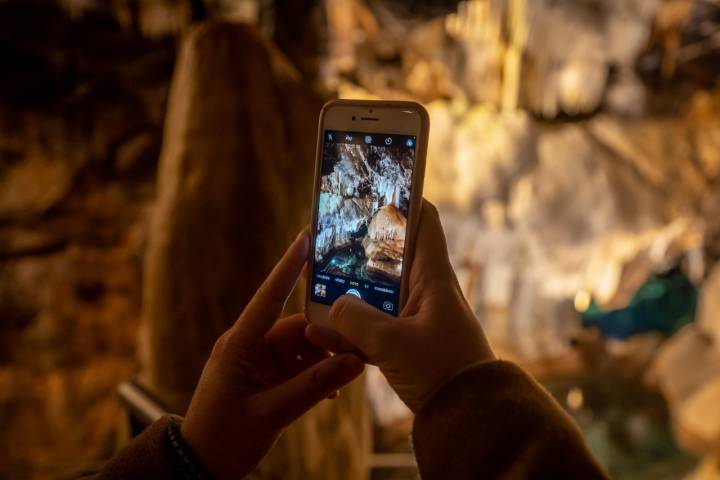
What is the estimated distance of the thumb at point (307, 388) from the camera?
2.33ft

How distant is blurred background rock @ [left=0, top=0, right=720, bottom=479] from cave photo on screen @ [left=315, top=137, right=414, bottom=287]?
2.09 feet

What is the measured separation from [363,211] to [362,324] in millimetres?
193

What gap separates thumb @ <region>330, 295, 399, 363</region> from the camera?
0.67 m

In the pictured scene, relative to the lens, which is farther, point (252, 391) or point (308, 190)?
point (308, 190)

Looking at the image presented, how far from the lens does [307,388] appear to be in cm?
71

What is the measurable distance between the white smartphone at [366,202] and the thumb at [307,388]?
0.10 meters

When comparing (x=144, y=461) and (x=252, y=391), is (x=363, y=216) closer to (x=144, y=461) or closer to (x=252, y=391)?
(x=252, y=391)

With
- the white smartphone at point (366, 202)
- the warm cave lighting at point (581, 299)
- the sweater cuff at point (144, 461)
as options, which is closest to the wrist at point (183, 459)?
the sweater cuff at point (144, 461)

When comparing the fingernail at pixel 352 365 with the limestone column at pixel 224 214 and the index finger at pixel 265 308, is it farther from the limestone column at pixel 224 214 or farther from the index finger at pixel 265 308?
the limestone column at pixel 224 214

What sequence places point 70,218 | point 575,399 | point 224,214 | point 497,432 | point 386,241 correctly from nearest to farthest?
point 497,432
point 386,241
point 224,214
point 70,218
point 575,399

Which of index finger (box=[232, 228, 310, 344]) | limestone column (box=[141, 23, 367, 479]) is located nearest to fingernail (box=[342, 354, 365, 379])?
index finger (box=[232, 228, 310, 344])

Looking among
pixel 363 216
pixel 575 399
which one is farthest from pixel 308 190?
pixel 575 399

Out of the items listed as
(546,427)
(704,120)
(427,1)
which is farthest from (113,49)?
(704,120)

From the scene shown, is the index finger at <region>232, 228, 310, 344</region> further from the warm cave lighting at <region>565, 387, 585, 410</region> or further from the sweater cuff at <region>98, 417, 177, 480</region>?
the warm cave lighting at <region>565, 387, 585, 410</region>
